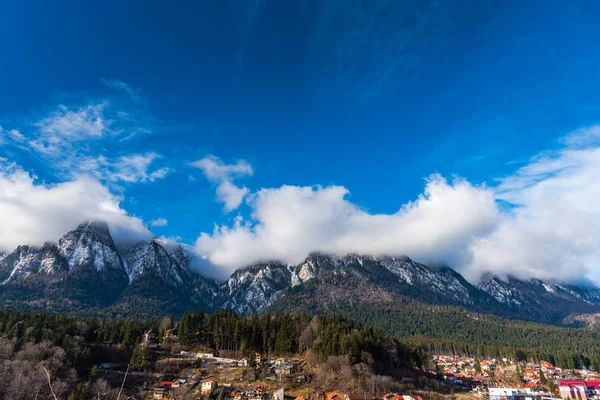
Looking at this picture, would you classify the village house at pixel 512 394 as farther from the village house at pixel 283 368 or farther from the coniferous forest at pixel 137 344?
the village house at pixel 283 368

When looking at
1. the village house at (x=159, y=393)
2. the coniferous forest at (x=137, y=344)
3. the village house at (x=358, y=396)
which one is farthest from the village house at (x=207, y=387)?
the village house at (x=358, y=396)

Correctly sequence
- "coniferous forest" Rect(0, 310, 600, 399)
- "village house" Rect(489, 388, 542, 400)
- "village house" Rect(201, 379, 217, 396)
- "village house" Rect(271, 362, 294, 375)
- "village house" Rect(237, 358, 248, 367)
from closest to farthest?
1. "coniferous forest" Rect(0, 310, 600, 399)
2. "village house" Rect(201, 379, 217, 396)
3. "village house" Rect(271, 362, 294, 375)
4. "village house" Rect(237, 358, 248, 367)
5. "village house" Rect(489, 388, 542, 400)

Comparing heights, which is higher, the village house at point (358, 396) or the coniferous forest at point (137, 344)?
the coniferous forest at point (137, 344)

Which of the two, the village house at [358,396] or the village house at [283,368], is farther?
the village house at [283,368]

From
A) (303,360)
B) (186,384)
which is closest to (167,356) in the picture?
(186,384)

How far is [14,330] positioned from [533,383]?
186 metres

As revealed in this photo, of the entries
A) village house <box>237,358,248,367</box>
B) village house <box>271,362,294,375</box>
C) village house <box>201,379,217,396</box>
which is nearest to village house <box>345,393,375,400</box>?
village house <box>271,362,294,375</box>

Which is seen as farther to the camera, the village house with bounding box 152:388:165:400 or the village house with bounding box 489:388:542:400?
the village house with bounding box 489:388:542:400

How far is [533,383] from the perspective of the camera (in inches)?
5704

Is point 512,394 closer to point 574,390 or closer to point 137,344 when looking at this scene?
point 574,390

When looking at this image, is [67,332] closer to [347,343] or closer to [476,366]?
[347,343]

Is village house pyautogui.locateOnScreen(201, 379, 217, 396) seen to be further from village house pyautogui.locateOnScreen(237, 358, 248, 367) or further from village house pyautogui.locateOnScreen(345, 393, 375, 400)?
village house pyautogui.locateOnScreen(345, 393, 375, 400)

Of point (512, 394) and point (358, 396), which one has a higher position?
point (358, 396)

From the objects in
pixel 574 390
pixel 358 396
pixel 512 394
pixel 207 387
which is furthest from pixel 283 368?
pixel 574 390
